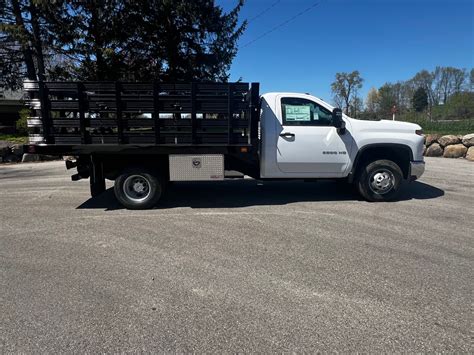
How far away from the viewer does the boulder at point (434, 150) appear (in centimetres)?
1466

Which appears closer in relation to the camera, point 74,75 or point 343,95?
point 74,75

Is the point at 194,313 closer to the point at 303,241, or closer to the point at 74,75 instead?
the point at 303,241

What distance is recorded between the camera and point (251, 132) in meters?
6.23

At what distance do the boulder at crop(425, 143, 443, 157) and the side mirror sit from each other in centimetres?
1072

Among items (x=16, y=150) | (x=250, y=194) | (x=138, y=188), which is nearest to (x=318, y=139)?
(x=250, y=194)

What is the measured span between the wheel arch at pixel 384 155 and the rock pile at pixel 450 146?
8.69 meters

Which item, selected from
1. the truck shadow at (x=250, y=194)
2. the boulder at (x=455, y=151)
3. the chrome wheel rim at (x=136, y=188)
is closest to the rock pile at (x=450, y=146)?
the boulder at (x=455, y=151)

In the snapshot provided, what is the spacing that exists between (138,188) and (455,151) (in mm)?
13623

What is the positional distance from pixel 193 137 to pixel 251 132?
3.59 ft

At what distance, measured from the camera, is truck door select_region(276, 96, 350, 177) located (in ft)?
20.9

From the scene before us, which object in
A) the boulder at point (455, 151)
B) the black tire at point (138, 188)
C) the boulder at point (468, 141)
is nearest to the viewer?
the black tire at point (138, 188)

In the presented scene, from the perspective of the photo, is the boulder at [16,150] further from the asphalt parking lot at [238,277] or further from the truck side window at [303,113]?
the truck side window at [303,113]

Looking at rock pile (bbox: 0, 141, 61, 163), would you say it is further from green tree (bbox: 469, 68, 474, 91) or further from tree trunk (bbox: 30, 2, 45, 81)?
green tree (bbox: 469, 68, 474, 91)

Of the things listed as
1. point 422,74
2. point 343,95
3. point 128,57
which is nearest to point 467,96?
point 343,95
